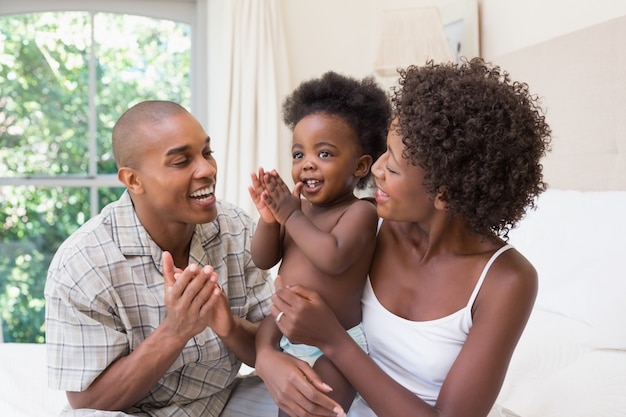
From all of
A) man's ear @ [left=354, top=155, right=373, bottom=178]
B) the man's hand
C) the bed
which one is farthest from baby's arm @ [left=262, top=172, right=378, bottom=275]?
the bed

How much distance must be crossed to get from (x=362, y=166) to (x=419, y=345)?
49cm

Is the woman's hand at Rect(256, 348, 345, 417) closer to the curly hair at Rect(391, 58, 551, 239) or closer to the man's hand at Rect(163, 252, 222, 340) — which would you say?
the man's hand at Rect(163, 252, 222, 340)

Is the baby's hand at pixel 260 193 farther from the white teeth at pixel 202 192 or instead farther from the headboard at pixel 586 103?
the headboard at pixel 586 103

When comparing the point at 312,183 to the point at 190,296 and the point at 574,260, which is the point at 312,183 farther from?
the point at 574,260

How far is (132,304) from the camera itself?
1.51 meters

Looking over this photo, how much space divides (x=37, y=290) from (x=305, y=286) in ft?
10.7

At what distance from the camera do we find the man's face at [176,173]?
1.54 metres

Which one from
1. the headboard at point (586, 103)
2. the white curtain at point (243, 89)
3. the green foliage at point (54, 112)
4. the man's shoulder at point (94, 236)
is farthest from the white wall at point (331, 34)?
the man's shoulder at point (94, 236)

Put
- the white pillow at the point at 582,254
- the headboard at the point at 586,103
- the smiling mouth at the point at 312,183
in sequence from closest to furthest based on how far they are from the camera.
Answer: the smiling mouth at the point at 312,183, the white pillow at the point at 582,254, the headboard at the point at 586,103

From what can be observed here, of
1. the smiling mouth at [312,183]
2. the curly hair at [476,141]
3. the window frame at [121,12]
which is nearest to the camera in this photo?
the curly hair at [476,141]

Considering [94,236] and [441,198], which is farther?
[94,236]

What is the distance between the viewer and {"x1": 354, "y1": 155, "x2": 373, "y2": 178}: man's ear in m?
1.63

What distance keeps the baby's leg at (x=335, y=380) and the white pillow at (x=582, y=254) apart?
872 millimetres

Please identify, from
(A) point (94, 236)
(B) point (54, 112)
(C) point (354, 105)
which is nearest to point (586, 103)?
(C) point (354, 105)
